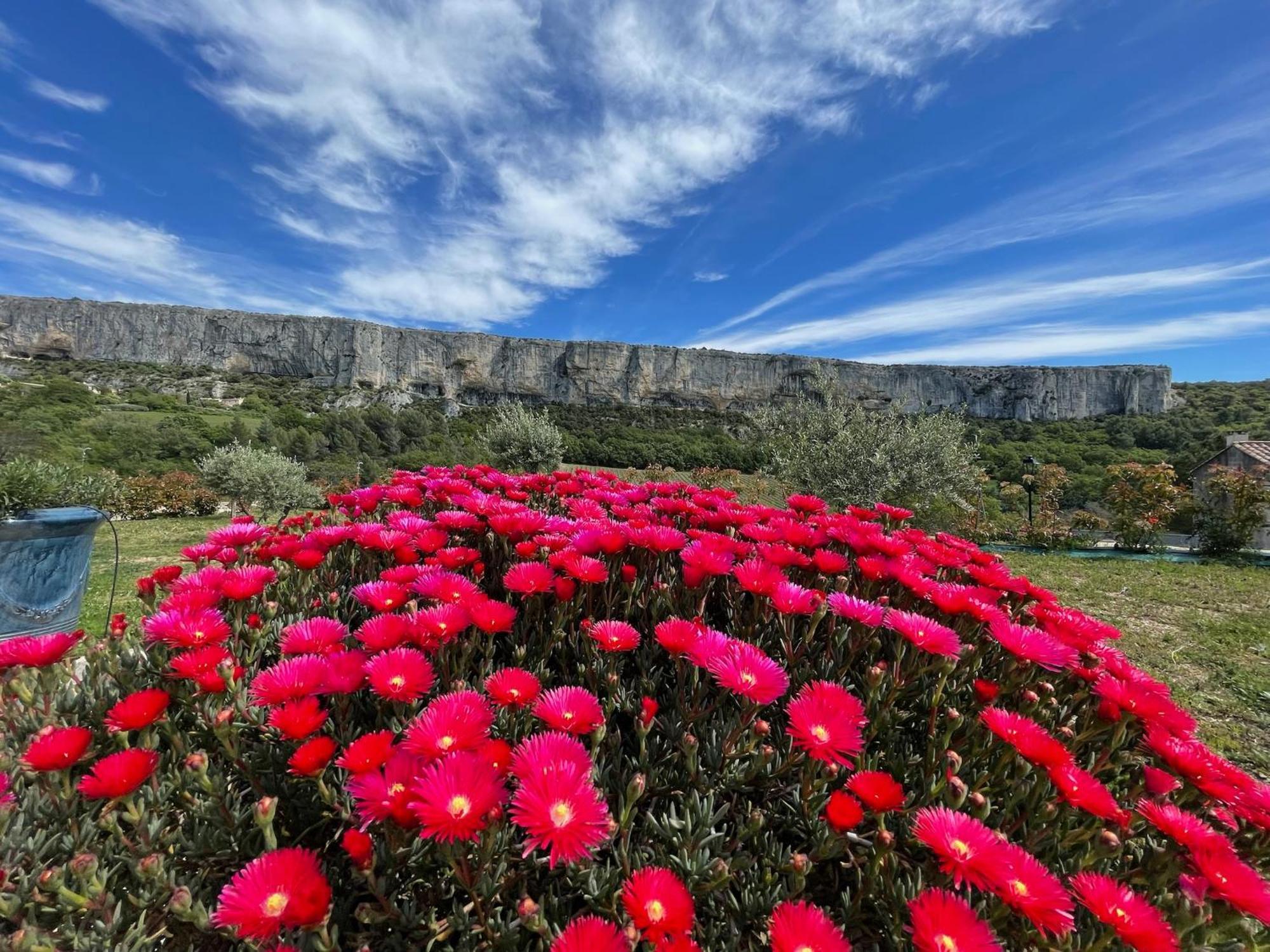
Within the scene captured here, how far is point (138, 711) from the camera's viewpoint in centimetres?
98

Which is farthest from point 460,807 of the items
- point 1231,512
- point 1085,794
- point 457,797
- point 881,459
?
point 1231,512

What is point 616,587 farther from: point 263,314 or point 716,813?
point 263,314

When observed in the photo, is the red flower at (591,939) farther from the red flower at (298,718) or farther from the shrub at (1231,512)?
the shrub at (1231,512)

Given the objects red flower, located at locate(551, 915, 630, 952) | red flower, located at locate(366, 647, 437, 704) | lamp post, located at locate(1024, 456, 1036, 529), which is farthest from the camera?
lamp post, located at locate(1024, 456, 1036, 529)

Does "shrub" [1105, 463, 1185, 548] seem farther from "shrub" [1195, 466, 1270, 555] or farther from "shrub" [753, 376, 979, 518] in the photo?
"shrub" [753, 376, 979, 518]

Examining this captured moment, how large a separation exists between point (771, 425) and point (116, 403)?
49270mm

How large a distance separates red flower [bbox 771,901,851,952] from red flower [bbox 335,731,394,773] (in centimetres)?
68

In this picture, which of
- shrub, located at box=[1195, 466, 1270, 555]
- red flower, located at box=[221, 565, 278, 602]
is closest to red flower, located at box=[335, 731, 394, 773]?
red flower, located at box=[221, 565, 278, 602]

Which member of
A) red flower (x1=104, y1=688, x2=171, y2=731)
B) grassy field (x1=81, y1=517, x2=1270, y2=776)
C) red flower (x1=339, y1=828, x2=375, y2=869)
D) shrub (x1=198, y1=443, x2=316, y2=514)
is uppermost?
red flower (x1=104, y1=688, x2=171, y2=731)

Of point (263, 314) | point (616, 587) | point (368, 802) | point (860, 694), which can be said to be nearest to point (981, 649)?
point (860, 694)

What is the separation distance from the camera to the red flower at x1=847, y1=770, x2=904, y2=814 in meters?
0.92

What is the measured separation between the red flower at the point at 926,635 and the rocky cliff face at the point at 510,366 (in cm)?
5656

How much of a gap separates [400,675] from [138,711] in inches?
18.9

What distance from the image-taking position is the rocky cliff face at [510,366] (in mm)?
56812
